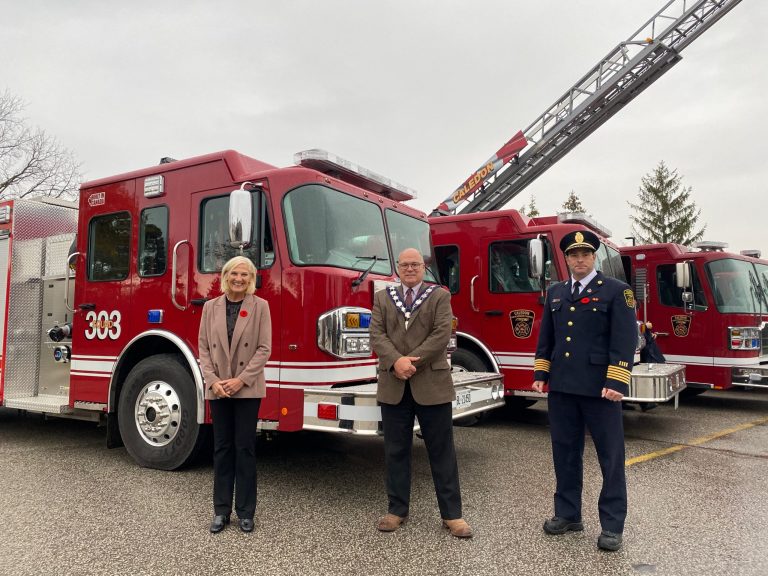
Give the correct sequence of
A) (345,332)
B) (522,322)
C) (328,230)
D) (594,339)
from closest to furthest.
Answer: (594,339), (345,332), (328,230), (522,322)

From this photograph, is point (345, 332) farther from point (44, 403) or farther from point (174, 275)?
point (44, 403)

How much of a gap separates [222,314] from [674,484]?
3.77 metres

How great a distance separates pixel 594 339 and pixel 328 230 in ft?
6.73

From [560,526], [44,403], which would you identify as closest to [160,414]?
[44,403]

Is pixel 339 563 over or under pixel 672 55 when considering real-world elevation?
under

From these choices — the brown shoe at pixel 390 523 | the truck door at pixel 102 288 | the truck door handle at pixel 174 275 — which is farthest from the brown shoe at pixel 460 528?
the truck door at pixel 102 288

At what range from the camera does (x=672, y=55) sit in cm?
1306

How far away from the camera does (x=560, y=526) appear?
3734 millimetres

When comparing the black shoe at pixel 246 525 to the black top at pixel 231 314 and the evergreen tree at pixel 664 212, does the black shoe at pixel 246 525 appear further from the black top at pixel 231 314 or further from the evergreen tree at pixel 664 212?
the evergreen tree at pixel 664 212

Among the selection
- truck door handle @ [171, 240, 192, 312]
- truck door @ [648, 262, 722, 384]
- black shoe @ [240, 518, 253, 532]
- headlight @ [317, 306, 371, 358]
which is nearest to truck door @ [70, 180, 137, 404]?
truck door handle @ [171, 240, 192, 312]

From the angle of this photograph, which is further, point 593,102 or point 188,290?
point 593,102

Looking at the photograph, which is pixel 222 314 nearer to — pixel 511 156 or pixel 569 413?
pixel 569 413

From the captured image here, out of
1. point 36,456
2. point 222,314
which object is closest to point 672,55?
point 222,314

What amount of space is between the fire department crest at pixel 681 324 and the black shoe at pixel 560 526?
603cm
